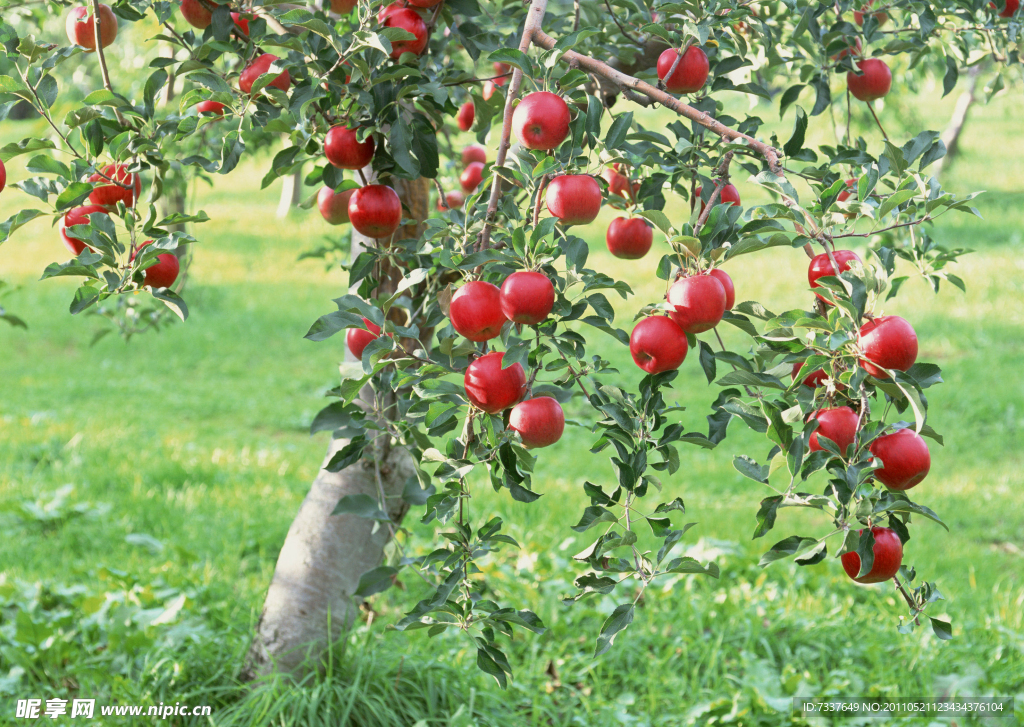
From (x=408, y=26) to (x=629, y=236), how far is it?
0.50m

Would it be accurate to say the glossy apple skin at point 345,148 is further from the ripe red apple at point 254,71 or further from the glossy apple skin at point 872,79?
the glossy apple skin at point 872,79

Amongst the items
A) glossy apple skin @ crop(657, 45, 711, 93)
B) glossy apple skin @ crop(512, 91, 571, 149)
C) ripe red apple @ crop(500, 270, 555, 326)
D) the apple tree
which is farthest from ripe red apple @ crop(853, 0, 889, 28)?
ripe red apple @ crop(500, 270, 555, 326)

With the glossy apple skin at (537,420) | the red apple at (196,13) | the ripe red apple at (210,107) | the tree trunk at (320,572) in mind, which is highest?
the red apple at (196,13)

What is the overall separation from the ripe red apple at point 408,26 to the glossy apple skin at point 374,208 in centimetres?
21

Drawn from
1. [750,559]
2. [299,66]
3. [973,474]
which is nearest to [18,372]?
[750,559]

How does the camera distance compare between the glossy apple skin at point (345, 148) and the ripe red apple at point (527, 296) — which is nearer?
the ripe red apple at point (527, 296)

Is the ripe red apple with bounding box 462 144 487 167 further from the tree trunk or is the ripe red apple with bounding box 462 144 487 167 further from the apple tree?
the apple tree

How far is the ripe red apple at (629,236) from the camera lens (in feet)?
4.93

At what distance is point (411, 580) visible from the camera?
9.54 ft

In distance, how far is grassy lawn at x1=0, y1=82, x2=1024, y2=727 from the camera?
214cm

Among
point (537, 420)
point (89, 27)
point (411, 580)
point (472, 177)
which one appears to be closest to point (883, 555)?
point (537, 420)

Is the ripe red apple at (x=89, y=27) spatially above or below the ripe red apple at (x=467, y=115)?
above

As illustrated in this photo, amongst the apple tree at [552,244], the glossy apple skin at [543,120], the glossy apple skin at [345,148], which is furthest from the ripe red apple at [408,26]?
the glossy apple skin at [543,120]

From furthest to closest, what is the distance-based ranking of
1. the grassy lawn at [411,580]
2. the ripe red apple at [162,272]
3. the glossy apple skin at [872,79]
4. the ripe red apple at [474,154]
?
the ripe red apple at [474,154] → the grassy lawn at [411,580] → the glossy apple skin at [872,79] → the ripe red apple at [162,272]
